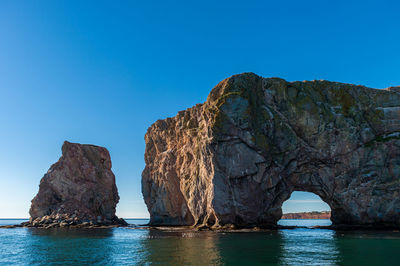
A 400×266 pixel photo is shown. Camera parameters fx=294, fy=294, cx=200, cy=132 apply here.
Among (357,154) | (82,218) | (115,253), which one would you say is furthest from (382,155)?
(82,218)

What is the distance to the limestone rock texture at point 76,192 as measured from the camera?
8631 cm

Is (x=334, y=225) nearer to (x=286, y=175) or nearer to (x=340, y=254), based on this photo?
(x=286, y=175)

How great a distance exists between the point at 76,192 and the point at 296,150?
219 feet

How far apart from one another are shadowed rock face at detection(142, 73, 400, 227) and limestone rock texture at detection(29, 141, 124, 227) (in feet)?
132

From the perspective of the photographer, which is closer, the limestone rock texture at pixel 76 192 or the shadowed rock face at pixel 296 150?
the shadowed rock face at pixel 296 150

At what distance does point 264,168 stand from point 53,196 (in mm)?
67262

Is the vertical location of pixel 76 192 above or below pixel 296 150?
below

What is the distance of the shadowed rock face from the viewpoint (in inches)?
2319

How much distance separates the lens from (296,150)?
62.3m

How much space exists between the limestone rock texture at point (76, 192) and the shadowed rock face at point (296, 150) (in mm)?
40141

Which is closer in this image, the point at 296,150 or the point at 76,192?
the point at 296,150

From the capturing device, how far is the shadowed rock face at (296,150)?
5891cm

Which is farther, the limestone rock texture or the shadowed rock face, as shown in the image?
the limestone rock texture

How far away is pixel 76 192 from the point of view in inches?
3578
